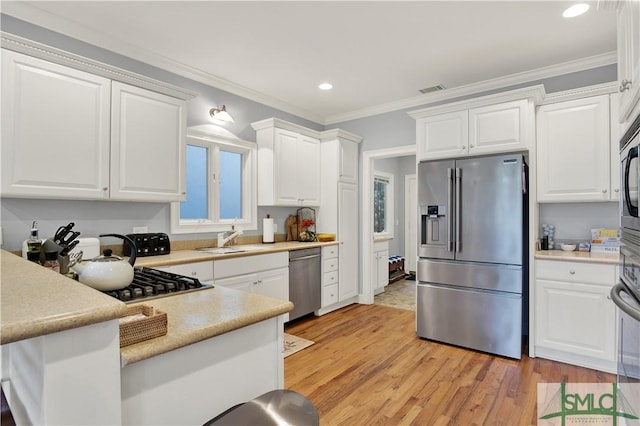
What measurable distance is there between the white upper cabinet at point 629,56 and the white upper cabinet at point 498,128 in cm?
129

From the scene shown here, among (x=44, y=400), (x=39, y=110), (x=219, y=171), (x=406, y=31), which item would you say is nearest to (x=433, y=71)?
(x=406, y=31)

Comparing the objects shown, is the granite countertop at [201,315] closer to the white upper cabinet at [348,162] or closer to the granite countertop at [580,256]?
the granite countertop at [580,256]

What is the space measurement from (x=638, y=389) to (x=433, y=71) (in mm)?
2916

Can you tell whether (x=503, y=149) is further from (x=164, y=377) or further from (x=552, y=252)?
(x=164, y=377)

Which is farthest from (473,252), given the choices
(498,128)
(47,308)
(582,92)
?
(47,308)

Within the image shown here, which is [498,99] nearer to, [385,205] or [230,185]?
[230,185]

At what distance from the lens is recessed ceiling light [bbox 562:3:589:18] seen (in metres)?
2.29

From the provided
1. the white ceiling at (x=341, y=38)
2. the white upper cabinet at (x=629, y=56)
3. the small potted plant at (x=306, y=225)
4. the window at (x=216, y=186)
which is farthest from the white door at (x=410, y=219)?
the white upper cabinet at (x=629, y=56)

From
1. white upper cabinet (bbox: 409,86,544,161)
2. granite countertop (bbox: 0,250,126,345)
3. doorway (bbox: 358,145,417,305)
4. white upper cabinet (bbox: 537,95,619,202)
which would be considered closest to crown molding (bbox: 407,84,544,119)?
white upper cabinet (bbox: 409,86,544,161)

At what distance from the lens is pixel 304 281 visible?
377 cm

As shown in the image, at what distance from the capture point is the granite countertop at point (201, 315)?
2.73 feet

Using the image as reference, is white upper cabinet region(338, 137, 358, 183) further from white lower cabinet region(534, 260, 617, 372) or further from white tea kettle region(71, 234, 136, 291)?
white tea kettle region(71, 234, 136, 291)

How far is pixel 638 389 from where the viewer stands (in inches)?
47.4

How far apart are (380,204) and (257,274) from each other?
3.71m
